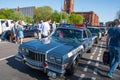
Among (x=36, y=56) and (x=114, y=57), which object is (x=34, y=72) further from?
(x=114, y=57)

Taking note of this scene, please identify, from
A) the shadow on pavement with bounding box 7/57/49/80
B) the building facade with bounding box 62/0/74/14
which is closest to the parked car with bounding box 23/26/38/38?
the shadow on pavement with bounding box 7/57/49/80

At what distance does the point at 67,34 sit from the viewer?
27.4 ft

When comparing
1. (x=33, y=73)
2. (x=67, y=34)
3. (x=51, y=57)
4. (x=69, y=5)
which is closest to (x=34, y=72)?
(x=33, y=73)

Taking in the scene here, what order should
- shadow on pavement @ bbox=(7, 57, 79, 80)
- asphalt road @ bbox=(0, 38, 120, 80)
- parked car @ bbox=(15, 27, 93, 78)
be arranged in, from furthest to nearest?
shadow on pavement @ bbox=(7, 57, 79, 80), asphalt road @ bbox=(0, 38, 120, 80), parked car @ bbox=(15, 27, 93, 78)

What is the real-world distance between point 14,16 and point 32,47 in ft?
274

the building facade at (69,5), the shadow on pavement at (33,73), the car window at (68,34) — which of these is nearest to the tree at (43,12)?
the building facade at (69,5)

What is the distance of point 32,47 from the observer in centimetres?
641

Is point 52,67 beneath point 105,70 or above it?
above

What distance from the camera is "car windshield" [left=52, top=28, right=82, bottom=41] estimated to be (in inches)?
321

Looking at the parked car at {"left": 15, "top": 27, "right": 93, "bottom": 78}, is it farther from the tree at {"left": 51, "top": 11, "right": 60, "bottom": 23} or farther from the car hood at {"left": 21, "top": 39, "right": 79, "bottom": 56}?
the tree at {"left": 51, "top": 11, "right": 60, "bottom": 23}

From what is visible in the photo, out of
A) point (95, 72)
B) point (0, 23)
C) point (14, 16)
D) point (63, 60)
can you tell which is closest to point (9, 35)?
point (0, 23)

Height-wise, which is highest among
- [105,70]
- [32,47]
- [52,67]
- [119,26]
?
[119,26]

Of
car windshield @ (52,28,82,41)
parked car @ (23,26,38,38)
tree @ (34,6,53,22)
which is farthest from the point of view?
tree @ (34,6,53,22)

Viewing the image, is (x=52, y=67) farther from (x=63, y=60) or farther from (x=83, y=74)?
(x=83, y=74)
